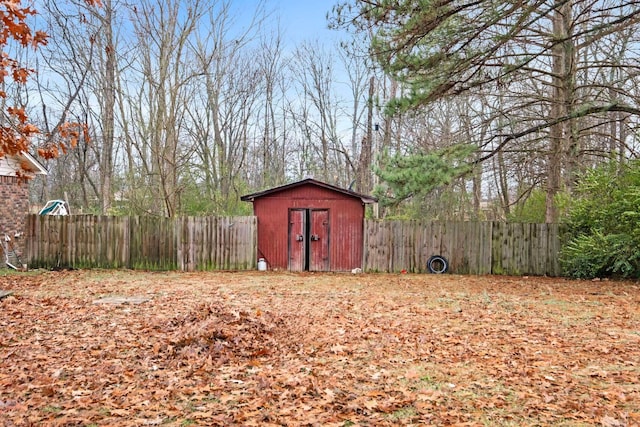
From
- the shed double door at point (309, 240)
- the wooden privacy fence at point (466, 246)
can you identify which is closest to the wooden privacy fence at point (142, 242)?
the shed double door at point (309, 240)

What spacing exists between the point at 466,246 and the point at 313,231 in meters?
4.41

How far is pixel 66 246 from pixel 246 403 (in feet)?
39.0

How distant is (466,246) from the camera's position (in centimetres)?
1387

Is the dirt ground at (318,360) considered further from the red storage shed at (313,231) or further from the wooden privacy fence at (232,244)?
the red storage shed at (313,231)

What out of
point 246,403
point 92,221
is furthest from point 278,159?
point 246,403

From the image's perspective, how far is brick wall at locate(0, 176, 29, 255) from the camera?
12820 millimetres

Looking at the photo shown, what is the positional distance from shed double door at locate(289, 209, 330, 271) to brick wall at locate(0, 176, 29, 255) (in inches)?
291

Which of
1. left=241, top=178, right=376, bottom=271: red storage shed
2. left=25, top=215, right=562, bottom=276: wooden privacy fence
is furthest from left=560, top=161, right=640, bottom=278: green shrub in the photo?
left=241, top=178, right=376, bottom=271: red storage shed

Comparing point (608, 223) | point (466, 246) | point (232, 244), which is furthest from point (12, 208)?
point (608, 223)

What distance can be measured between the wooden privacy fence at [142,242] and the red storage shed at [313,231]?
26.6 inches

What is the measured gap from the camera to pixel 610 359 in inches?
193

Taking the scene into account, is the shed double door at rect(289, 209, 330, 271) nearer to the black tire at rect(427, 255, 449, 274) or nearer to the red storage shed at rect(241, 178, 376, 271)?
the red storage shed at rect(241, 178, 376, 271)

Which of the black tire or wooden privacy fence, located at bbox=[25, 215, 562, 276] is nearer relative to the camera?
wooden privacy fence, located at bbox=[25, 215, 562, 276]

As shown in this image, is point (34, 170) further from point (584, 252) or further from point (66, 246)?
point (584, 252)
